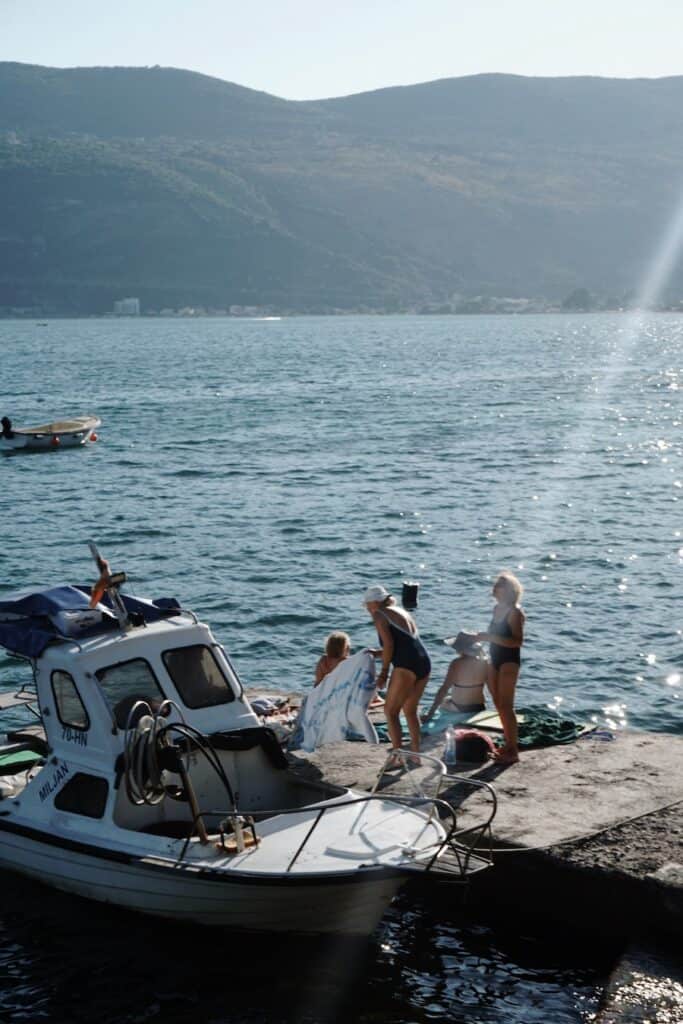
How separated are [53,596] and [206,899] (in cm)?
398

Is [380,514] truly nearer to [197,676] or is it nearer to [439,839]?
[197,676]

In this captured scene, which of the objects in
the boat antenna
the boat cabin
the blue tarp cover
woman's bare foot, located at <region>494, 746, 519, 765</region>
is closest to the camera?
the boat cabin

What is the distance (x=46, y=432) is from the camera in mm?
60719

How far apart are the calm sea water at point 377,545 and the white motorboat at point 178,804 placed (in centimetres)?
73

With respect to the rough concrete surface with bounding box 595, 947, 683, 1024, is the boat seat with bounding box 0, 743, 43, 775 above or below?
above

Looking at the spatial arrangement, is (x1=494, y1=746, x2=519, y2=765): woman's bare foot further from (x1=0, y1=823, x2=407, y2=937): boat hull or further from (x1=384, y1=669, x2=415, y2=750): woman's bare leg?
(x1=0, y1=823, x2=407, y2=937): boat hull

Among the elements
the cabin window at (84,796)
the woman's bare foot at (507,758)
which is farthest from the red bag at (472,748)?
the cabin window at (84,796)

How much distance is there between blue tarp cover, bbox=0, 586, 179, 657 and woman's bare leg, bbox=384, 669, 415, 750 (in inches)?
97.7

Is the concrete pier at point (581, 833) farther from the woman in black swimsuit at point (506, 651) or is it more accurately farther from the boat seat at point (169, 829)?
the boat seat at point (169, 829)

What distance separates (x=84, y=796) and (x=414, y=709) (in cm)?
378

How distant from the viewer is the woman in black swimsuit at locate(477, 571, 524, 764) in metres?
14.9

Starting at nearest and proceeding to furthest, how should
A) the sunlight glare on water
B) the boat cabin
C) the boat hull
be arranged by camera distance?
1. the boat hull
2. the boat cabin
3. the sunlight glare on water

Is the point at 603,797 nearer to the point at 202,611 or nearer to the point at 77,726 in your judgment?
the point at 77,726

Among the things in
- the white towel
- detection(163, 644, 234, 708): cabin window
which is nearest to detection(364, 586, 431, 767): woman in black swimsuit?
the white towel
